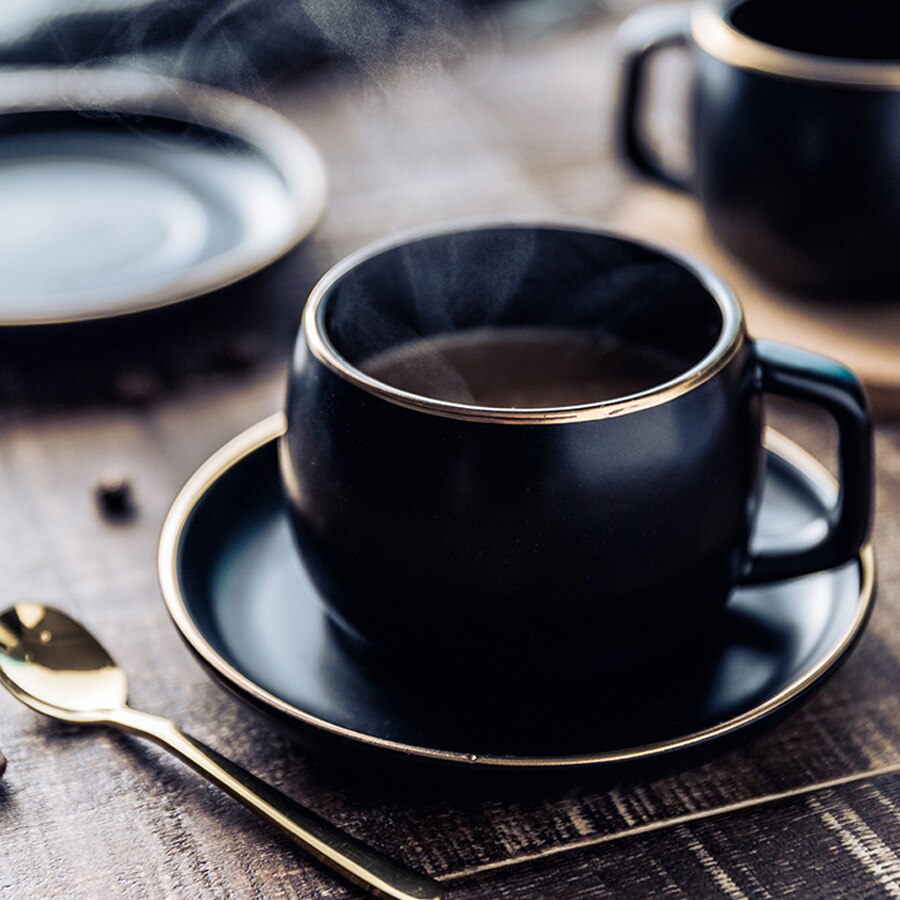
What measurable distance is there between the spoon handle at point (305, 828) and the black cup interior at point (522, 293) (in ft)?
0.65

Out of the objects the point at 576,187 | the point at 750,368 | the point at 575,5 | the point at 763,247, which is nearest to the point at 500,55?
the point at 575,5

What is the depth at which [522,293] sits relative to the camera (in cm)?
65

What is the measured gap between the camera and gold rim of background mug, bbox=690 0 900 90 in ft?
2.58

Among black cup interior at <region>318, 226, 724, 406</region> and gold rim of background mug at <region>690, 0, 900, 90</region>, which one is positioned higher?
gold rim of background mug at <region>690, 0, 900, 90</region>

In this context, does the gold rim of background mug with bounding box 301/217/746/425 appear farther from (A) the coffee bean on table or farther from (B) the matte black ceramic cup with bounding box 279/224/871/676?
(A) the coffee bean on table

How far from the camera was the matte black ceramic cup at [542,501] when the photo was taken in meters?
0.48

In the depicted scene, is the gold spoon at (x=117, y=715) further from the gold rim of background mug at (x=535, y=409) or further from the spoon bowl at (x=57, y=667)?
the gold rim of background mug at (x=535, y=409)

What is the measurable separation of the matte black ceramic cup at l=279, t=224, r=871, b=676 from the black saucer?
2 cm

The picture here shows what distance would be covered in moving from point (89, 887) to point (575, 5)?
1.32 metres

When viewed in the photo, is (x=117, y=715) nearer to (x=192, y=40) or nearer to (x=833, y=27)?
(x=833, y=27)

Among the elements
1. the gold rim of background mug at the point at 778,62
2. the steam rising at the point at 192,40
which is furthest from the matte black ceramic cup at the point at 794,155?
the steam rising at the point at 192,40

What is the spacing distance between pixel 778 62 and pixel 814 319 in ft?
0.62

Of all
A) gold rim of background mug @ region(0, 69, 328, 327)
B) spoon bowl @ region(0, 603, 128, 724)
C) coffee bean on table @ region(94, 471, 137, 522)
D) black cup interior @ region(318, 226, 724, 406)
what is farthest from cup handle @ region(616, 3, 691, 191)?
spoon bowl @ region(0, 603, 128, 724)

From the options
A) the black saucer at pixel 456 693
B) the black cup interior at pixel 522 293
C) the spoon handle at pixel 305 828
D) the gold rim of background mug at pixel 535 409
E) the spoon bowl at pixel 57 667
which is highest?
the gold rim of background mug at pixel 535 409
